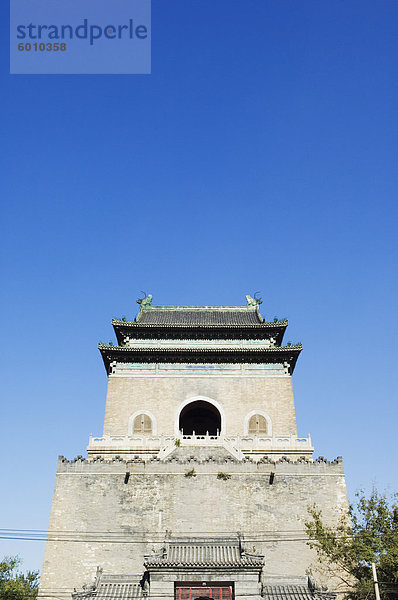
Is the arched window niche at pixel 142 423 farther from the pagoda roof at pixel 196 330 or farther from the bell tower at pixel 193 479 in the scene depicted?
the pagoda roof at pixel 196 330

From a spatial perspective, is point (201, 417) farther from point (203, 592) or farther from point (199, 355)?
point (203, 592)

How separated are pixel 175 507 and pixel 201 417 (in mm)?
10513

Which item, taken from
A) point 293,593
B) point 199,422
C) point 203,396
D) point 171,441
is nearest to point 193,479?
point 171,441

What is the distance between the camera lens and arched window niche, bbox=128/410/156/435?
32219 mm

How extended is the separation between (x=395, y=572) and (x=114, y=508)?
12090 mm

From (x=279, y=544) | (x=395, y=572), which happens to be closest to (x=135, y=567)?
(x=279, y=544)

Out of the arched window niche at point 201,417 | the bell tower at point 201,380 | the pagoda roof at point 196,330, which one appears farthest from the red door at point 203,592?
the pagoda roof at point 196,330

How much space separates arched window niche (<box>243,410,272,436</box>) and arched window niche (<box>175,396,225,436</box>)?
1700mm

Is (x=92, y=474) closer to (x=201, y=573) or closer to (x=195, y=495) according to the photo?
(x=195, y=495)

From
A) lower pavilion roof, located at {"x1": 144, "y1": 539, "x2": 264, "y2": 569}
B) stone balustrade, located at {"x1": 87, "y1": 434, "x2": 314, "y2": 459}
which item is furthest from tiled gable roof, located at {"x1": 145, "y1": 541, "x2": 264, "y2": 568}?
stone balustrade, located at {"x1": 87, "y1": 434, "x2": 314, "y2": 459}

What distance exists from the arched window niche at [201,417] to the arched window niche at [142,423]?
69.4 inches

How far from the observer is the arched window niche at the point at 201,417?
33188 mm

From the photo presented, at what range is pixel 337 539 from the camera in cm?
2258

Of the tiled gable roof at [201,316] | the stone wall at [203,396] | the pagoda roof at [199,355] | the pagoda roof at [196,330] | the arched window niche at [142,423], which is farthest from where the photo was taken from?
the tiled gable roof at [201,316]
